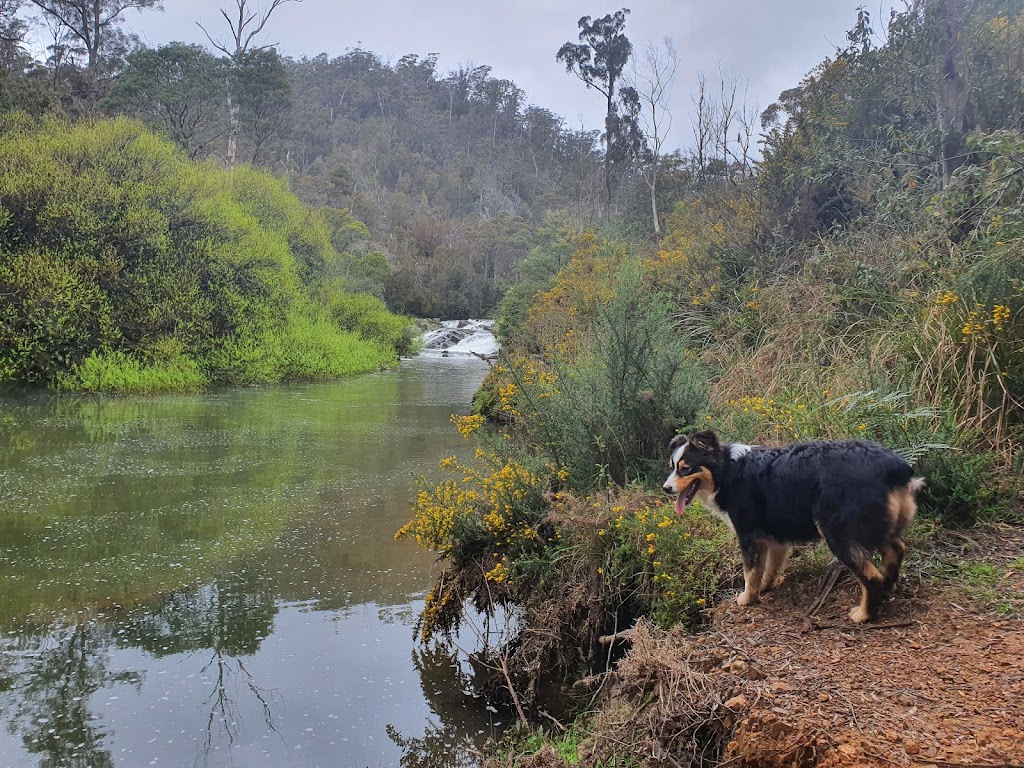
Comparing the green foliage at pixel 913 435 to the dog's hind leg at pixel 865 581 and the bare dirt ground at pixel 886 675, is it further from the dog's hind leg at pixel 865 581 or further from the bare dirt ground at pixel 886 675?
the dog's hind leg at pixel 865 581

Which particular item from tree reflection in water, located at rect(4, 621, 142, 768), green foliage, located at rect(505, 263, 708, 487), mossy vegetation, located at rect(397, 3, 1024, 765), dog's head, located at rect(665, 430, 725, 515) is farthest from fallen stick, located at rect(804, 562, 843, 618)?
tree reflection in water, located at rect(4, 621, 142, 768)

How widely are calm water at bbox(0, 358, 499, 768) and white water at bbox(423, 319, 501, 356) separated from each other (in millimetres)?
20597

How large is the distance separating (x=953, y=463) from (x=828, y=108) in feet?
32.3

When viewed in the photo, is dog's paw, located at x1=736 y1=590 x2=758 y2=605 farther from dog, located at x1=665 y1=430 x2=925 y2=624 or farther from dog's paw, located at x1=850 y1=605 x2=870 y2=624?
dog's paw, located at x1=850 y1=605 x2=870 y2=624

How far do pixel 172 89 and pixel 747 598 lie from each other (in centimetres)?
3220

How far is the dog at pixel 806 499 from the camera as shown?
314cm

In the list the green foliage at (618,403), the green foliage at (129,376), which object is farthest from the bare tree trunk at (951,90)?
the green foliage at (129,376)

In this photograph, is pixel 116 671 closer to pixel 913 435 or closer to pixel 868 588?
pixel 868 588

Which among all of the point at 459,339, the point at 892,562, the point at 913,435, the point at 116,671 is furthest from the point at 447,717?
the point at 459,339

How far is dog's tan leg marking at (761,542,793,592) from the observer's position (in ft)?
11.6

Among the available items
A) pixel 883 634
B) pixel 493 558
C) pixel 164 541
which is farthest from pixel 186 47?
pixel 883 634

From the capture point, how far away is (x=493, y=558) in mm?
4727

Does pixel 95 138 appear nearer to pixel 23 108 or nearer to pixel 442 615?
pixel 23 108

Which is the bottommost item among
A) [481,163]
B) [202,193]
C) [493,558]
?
[493,558]
